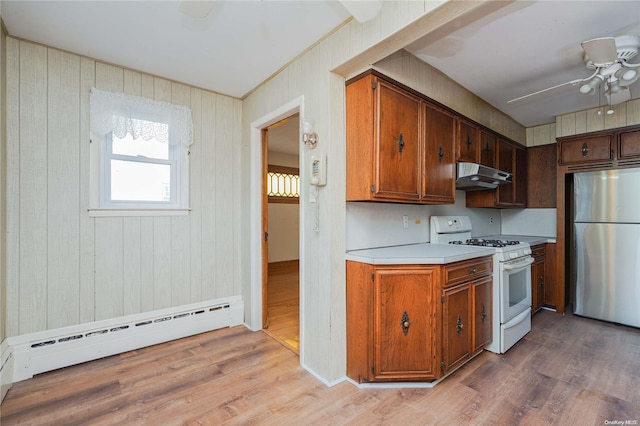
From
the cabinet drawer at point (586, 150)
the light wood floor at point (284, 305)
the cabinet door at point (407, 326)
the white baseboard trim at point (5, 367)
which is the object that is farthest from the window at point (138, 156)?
the cabinet drawer at point (586, 150)

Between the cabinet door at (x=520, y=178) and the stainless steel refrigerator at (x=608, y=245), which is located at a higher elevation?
the cabinet door at (x=520, y=178)

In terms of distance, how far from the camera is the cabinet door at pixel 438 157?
2430 millimetres

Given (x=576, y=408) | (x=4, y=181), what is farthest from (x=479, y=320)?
(x=4, y=181)

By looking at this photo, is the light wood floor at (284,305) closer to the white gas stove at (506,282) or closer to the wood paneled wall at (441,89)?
the white gas stove at (506,282)

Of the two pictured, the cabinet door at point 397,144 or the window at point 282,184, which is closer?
the cabinet door at point 397,144

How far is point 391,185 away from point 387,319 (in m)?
0.95

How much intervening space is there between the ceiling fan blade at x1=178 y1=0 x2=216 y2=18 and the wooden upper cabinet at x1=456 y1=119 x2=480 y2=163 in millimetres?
2321

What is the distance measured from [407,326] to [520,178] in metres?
3.19

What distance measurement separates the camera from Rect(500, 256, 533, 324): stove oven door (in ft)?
8.34

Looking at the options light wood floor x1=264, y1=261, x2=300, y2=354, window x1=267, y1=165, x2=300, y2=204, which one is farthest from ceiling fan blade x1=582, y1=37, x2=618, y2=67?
window x1=267, y1=165, x2=300, y2=204

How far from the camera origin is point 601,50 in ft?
6.13

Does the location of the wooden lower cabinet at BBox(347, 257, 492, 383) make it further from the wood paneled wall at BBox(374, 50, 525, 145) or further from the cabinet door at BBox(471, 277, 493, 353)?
the wood paneled wall at BBox(374, 50, 525, 145)

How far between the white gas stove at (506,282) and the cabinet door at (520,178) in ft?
4.02

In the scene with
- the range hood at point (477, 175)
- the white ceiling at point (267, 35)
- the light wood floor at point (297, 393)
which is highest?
the white ceiling at point (267, 35)
